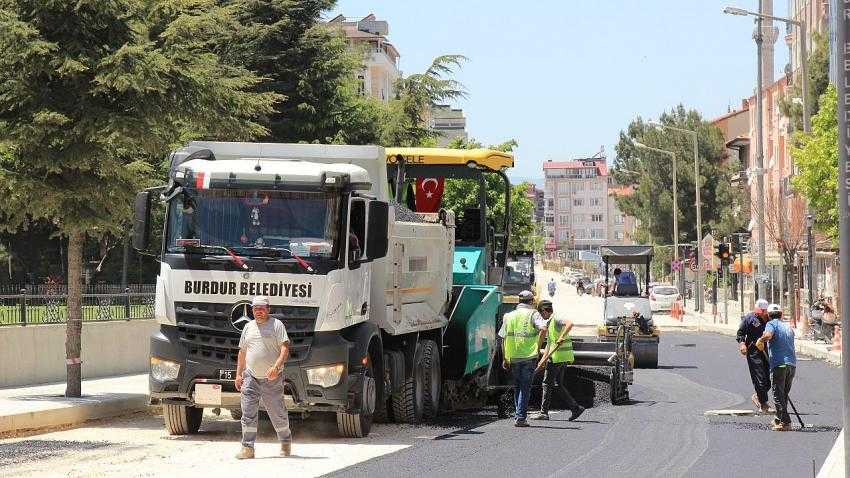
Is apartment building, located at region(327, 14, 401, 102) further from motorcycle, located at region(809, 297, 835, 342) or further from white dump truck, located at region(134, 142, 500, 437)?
white dump truck, located at region(134, 142, 500, 437)

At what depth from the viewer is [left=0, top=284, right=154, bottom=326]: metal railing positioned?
24297 millimetres

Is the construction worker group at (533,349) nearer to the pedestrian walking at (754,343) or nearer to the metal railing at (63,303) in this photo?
the pedestrian walking at (754,343)

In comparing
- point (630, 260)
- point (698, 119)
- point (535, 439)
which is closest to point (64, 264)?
point (630, 260)

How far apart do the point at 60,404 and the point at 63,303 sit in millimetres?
6171

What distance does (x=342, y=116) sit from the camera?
45.6m

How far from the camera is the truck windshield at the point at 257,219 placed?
16.7 meters

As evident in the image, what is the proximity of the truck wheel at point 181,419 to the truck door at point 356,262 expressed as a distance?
2.38 m

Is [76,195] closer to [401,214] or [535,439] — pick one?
[401,214]

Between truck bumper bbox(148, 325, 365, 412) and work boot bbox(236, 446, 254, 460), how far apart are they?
5.03 ft

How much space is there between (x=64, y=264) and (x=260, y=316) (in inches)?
1762

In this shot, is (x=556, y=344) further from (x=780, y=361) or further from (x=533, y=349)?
(x=780, y=361)

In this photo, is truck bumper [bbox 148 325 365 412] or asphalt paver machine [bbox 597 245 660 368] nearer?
truck bumper [bbox 148 325 365 412]

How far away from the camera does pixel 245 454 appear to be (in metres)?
15.0

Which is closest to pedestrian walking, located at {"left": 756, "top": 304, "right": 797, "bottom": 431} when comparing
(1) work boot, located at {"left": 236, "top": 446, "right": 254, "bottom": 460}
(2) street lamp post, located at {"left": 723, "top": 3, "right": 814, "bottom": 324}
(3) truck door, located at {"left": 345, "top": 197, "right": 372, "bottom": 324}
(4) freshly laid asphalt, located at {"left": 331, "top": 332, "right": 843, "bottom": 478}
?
(4) freshly laid asphalt, located at {"left": 331, "top": 332, "right": 843, "bottom": 478}
